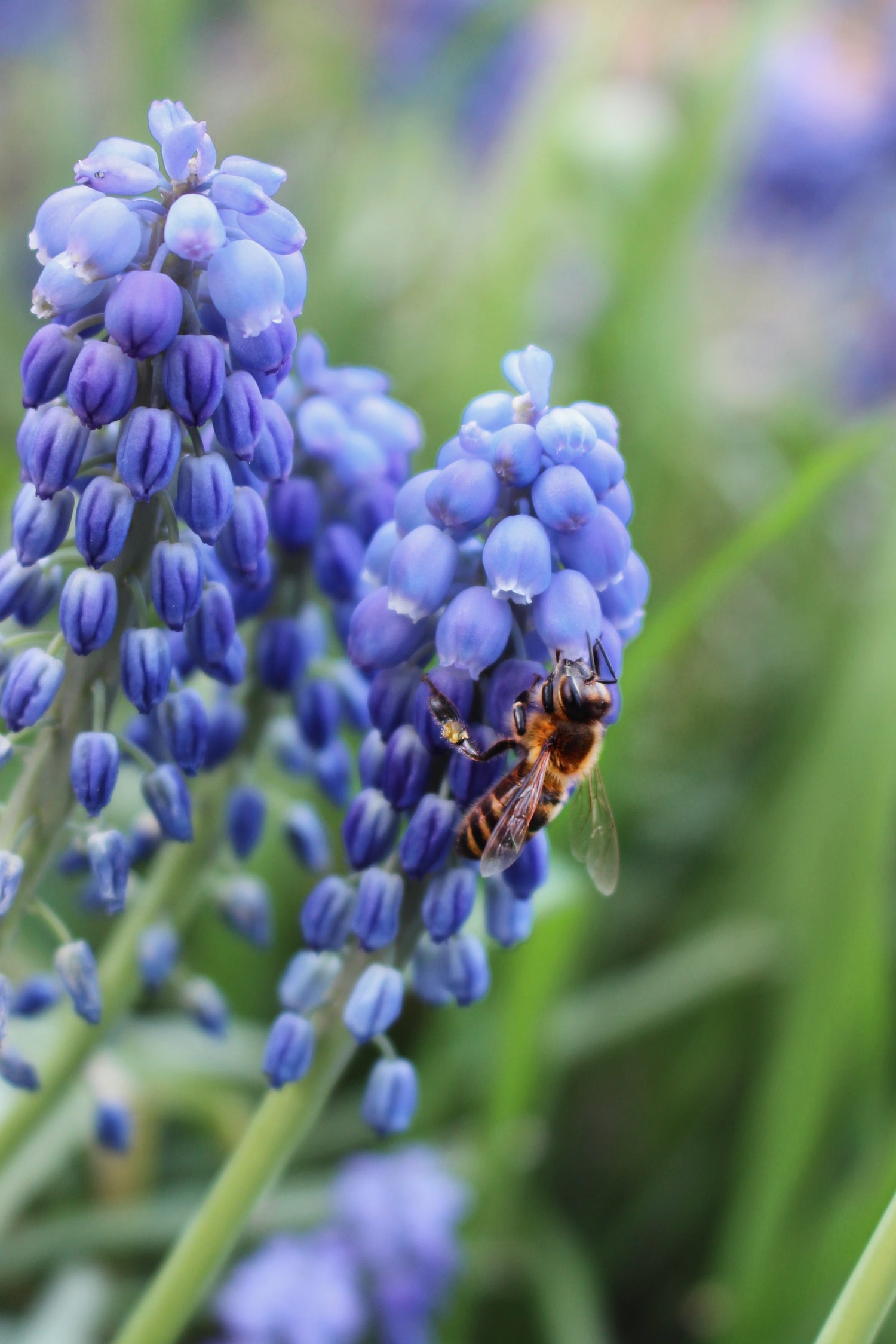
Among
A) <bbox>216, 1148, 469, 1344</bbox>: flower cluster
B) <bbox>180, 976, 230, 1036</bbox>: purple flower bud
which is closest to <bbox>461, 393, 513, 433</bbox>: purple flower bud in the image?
<bbox>180, 976, 230, 1036</bbox>: purple flower bud

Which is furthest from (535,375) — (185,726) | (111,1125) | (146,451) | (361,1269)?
(361,1269)

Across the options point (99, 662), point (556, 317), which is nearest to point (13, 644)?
point (99, 662)

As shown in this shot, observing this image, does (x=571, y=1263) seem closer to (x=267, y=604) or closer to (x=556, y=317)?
(x=267, y=604)

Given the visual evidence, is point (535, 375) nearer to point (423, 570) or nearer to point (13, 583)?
point (423, 570)

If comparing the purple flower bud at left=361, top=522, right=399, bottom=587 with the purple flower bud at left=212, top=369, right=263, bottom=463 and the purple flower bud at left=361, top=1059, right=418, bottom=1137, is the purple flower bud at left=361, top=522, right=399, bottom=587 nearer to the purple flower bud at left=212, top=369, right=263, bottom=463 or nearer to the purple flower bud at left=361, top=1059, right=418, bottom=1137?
the purple flower bud at left=212, top=369, right=263, bottom=463

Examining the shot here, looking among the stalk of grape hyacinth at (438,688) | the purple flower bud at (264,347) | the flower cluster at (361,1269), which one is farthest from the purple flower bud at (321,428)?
the flower cluster at (361,1269)

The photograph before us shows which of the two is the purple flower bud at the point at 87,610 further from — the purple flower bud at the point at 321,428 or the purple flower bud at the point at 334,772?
the purple flower bud at the point at 334,772
